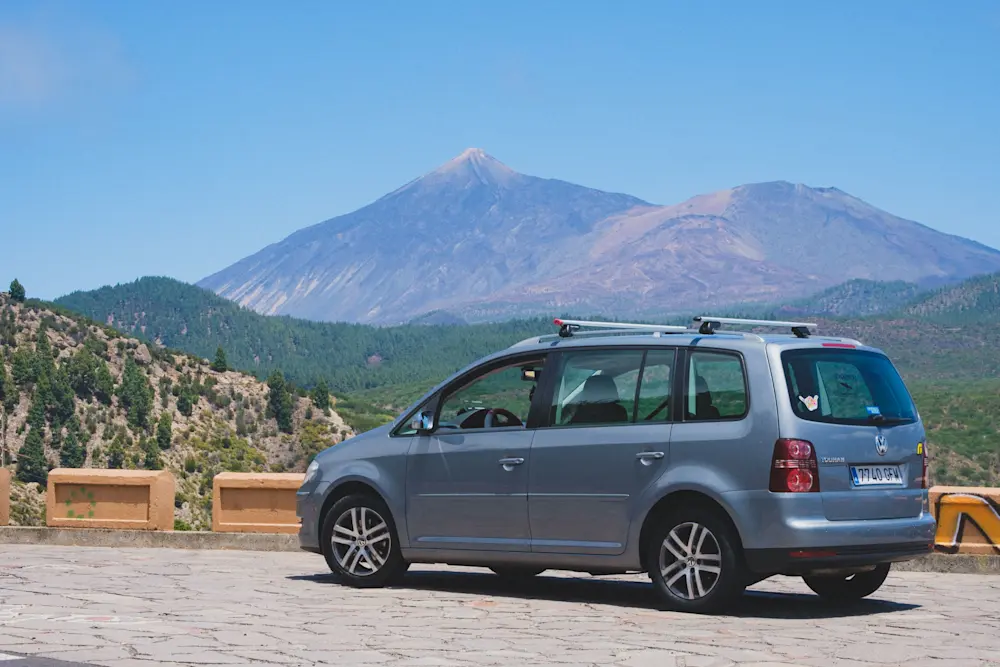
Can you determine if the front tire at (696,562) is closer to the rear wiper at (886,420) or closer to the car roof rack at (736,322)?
the rear wiper at (886,420)

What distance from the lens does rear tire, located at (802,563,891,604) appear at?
10633 millimetres

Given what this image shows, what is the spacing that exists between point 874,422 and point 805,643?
2021mm

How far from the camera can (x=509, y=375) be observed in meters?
11.3

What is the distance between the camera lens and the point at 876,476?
32.3 ft

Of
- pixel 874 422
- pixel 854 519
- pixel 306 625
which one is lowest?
pixel 306 625

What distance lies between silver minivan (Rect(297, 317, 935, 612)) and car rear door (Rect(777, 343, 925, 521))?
0.5 inches

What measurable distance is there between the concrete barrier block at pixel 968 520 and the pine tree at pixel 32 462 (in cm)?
12531

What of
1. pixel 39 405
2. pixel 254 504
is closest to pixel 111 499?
pixel 254 504

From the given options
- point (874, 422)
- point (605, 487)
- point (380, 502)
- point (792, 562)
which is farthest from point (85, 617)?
point (874, 422)

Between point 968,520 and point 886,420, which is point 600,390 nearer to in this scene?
point 886,420

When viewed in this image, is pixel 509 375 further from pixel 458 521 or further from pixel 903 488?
pixel 903 488

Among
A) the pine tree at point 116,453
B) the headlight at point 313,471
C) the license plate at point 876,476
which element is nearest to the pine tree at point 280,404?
the pine tree at point 116,453

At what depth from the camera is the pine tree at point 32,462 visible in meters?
133

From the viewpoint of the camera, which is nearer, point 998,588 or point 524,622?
point 524,622
